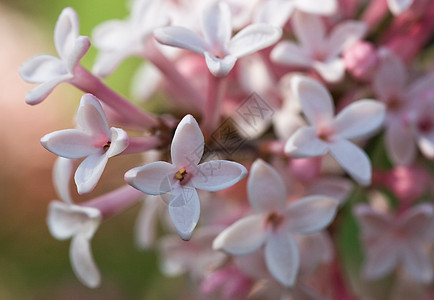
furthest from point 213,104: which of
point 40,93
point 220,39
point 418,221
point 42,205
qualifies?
point 42,205

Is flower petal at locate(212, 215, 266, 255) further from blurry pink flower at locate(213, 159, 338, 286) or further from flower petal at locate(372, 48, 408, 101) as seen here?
flower petal at locate(372, 48, 408, 101)

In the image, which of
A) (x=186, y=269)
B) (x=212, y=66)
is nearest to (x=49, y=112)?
(x=186, y=269)

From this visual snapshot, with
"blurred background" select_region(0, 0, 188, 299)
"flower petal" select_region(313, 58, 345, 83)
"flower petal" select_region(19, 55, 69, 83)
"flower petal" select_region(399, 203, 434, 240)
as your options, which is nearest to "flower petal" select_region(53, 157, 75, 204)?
"flower petal" select_region(19, 55, 69, 83)

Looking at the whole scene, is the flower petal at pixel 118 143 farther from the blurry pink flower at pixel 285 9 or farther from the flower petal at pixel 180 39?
the blurry pink flower at pixel 285 9

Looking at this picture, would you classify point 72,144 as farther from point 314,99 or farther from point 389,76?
point 389,76

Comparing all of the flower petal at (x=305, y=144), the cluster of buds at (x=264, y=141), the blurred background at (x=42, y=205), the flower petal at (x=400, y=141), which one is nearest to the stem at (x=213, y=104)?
the cluster of buds at (x=264, y=141)

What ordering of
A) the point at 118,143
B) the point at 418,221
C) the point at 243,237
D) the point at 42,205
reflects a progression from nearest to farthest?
the point at 118,143, the point at 243,237, the point at 418,221, the point at 42,205

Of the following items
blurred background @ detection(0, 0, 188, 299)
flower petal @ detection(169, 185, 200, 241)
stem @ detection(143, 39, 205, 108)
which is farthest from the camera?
blurred background @ detection(0, 0, 188, 299)

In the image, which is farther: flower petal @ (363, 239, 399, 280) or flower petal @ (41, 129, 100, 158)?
flower petal @ (363, 239, 399, 280)
